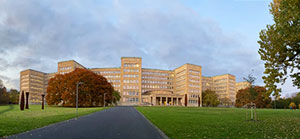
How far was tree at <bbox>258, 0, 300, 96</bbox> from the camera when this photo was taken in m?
15.1

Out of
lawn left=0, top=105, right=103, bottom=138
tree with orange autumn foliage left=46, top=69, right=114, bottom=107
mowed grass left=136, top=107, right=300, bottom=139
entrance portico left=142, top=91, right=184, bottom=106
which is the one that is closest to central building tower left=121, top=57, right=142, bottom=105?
entrance portico left=142, top=91, right=184, bottom=106

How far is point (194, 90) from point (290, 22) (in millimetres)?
148929

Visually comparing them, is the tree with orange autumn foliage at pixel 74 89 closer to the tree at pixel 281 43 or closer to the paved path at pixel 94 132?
the paved path at pixel 94 132

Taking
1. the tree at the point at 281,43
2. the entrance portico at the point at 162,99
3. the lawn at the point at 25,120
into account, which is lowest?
the entrance portico at the point at 162,99

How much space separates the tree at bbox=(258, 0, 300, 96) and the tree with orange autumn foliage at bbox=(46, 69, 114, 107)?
66896 millimetres

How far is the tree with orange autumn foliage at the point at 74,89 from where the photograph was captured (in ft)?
257

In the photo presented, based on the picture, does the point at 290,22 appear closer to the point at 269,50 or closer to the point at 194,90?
the point at 269,50

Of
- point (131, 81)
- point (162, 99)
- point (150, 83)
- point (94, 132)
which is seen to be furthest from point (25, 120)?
point (150, 83)

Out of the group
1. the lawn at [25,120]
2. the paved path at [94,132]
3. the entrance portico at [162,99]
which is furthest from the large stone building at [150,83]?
the paved path at [94,132]

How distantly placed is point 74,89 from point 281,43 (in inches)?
2847

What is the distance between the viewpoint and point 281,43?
16.6 m

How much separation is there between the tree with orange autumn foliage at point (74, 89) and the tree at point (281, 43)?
6690 cm

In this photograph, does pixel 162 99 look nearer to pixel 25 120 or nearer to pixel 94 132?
pixel 25 120

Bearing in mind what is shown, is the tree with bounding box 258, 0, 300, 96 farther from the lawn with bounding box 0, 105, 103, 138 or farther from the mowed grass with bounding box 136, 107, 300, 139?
the lawn with bounding box 0, 105, 103, 138
